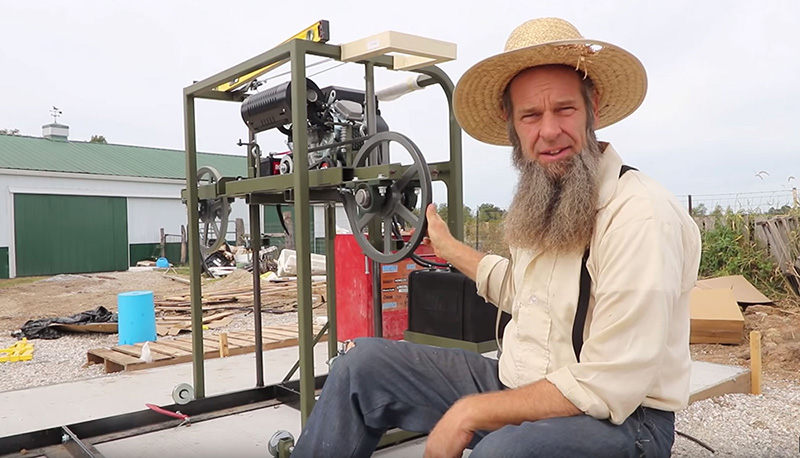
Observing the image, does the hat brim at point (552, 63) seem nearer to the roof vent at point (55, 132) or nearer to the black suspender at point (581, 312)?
the black suspender at point (581, 312)

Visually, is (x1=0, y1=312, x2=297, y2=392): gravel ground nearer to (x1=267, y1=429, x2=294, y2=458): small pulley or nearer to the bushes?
(x1=267, y1=429, x2=294, y2=458): small pulley

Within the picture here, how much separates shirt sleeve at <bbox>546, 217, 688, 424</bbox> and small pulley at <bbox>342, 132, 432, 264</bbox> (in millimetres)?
978

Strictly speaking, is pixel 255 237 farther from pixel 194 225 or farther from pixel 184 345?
pixel 184 345

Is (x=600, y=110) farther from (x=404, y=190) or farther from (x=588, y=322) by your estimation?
(x=404, y=190)

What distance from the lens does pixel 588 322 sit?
4.69 ft

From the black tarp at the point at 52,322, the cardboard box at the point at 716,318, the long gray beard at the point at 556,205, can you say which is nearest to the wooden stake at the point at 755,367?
the cardboard box at the point at 716,318

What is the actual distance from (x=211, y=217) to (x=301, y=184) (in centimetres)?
120

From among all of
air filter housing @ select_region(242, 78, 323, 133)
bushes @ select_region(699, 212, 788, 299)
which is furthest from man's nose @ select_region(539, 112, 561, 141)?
bushes @ select_region(699, 212, 788, 299)

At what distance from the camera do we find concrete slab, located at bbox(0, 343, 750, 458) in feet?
8.80

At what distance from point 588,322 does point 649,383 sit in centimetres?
20

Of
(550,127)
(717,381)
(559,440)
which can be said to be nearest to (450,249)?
(550,127)

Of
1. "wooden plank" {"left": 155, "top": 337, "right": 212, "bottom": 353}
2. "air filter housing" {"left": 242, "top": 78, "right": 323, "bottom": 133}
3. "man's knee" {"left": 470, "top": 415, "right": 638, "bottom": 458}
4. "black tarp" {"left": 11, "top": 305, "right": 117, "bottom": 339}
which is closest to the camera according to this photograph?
"man's knee" {"left": 470, "top": 415, "right": 638, "bottom": 458}

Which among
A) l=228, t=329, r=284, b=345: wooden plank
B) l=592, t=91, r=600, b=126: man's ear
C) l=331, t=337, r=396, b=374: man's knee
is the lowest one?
l=228, t=329, r=284, b=345: wooden plank

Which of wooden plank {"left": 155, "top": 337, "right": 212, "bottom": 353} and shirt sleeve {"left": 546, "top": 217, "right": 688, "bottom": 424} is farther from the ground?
shirt sleeve {"left": 546, "top": 217, "right": 688, "bottom": 424}
